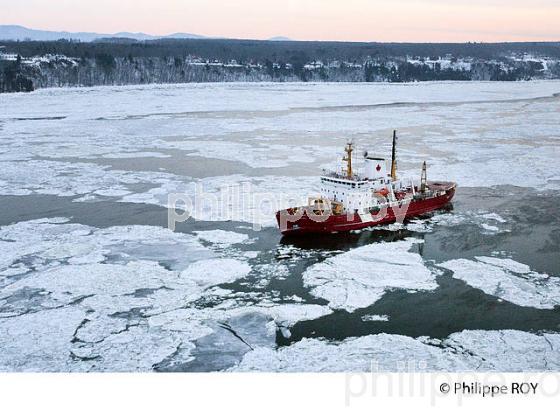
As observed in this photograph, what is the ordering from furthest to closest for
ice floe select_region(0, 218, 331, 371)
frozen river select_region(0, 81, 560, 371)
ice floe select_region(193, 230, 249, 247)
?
ice floe select_region(193, 230, 249, 247)
frozen river select_region(0, 81, 560, 371)
ice floe select_region(0, 218, 331, 371)

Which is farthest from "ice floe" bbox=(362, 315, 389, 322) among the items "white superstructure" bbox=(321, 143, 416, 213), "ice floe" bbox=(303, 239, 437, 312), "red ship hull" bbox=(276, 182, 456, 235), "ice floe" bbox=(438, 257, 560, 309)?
"white superstructure" bbox=(321, 143, 416, 213)

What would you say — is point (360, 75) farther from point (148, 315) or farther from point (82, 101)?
point (148, 315)

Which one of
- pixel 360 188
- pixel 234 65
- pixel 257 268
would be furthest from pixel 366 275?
pixel 234 65

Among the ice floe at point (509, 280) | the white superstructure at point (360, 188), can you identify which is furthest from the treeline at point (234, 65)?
the ice floe at point (509, 280)

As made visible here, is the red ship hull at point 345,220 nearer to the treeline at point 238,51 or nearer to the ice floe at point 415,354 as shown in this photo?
the ice floe at point 415,354

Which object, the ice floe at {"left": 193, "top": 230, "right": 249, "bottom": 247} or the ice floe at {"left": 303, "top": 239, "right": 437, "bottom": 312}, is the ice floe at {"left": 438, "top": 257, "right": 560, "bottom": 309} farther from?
the ice floe at {"left": 193, "top": 230, "right": 249, "bottom": 247}
